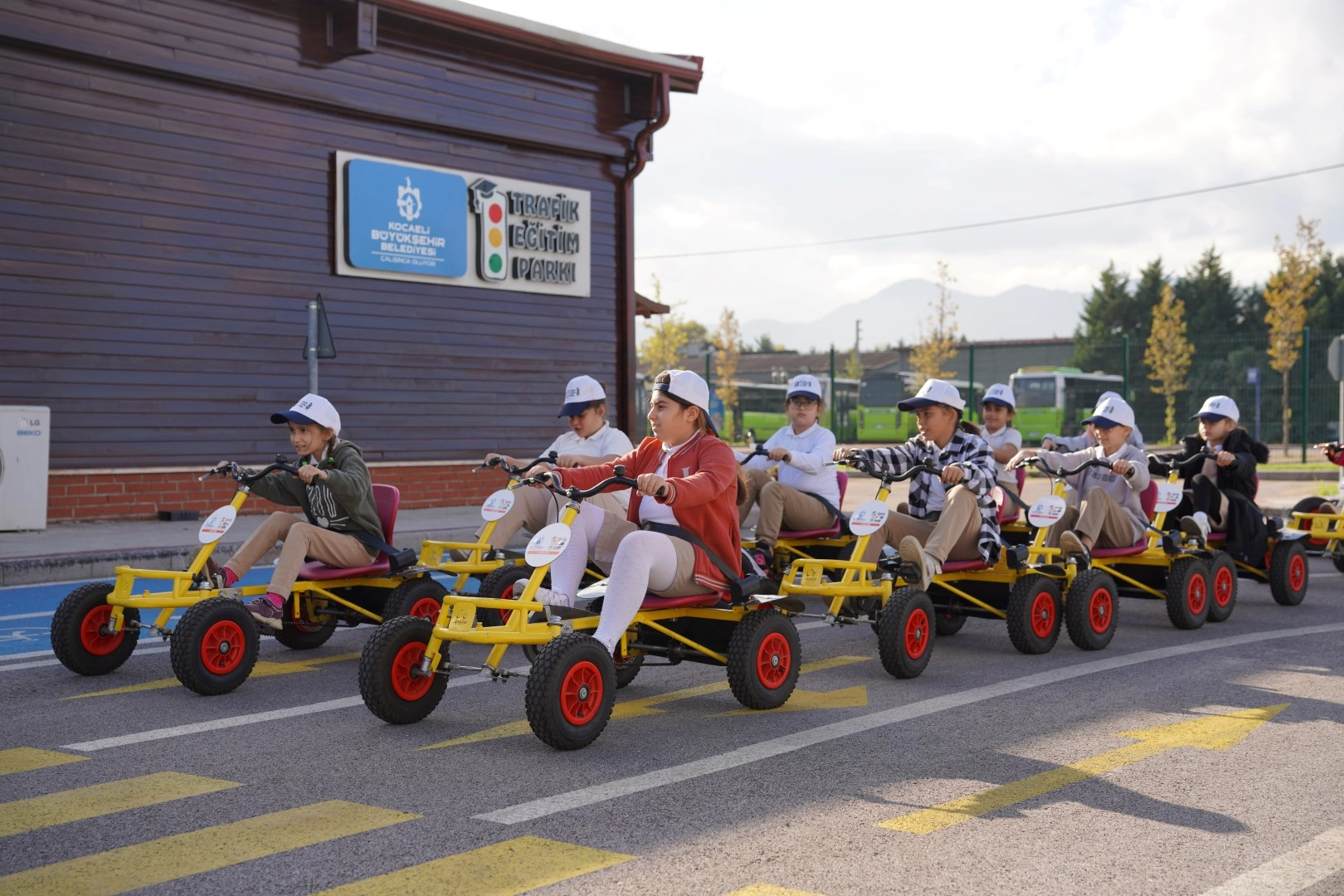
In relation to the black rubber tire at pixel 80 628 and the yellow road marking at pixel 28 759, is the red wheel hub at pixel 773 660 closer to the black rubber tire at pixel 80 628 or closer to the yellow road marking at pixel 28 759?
the yellow road marking at pixel 28 759

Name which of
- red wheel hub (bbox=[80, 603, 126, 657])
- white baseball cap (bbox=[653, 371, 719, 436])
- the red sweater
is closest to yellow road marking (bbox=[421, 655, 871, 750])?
the red sweater

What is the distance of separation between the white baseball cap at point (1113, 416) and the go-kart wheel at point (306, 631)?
4950mm

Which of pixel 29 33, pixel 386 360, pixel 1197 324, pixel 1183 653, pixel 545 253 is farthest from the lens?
pixel 1197 324

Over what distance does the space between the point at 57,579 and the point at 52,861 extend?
26.3 ft

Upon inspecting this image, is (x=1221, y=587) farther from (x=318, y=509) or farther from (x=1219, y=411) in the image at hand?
(x=318, y=509)

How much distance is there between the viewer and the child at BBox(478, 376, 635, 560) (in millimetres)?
8617

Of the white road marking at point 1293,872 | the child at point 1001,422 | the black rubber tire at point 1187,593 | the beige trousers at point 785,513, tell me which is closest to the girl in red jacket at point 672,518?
the white road marking at point 1293,872

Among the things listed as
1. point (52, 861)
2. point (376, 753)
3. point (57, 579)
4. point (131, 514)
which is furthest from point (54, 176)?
point (52, 861)

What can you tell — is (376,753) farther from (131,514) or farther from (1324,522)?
(131,514)

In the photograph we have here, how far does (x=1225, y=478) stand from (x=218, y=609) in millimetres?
7115

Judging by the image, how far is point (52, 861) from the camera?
13.6 ft

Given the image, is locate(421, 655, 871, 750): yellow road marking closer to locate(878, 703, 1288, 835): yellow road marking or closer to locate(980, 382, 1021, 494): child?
locate(878, 703, 1288, 835): yellow road marking

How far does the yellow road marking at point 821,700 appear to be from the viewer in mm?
6387

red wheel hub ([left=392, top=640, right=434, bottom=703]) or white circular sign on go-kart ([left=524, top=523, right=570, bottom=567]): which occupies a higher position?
white circular sign on go-kart ([left=524, top=523, right=570, bottom=567])
